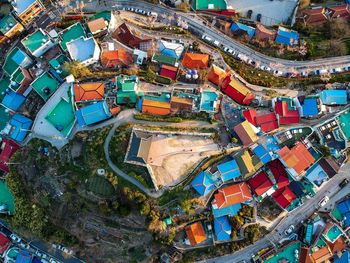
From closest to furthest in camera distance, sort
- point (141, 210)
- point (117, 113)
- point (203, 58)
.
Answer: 1. point (141, 210)
2. point (117, 113)
3. point (203, 58)

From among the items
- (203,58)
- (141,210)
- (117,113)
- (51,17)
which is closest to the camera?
(141,210)

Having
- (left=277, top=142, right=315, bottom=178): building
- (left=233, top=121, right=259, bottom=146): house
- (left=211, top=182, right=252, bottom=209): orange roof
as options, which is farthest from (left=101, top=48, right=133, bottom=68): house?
(left=277, top=142, right=315, bottom=178): building

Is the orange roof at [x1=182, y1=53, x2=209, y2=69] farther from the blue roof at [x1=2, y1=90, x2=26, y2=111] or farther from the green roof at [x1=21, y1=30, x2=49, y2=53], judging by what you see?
the blue roof at [x1=2, y1=90, x2=26, y2=111]

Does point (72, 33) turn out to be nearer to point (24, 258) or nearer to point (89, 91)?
point (89, 91)

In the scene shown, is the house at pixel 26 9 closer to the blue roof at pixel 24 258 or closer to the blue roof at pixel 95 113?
the blue roof at pixel 95 113

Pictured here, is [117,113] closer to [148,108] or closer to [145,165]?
[148,108]

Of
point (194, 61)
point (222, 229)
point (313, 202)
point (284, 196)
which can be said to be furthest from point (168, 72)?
point (313, 202)

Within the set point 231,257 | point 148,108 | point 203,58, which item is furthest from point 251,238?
point 203,58
